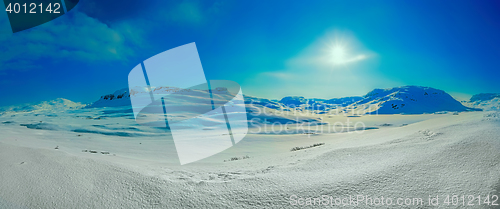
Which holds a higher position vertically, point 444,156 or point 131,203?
point 444,156

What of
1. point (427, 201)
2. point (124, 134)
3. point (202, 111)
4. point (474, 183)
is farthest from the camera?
point (202, 111)

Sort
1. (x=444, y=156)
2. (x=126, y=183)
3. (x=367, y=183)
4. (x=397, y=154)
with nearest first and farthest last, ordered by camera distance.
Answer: (x=367, y=183), (x=126, y=183), (x=444, y=156), (x=397, y=154)

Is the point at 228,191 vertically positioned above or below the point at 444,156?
below

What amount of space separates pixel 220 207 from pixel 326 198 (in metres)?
1.19

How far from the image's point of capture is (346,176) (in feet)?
8.56

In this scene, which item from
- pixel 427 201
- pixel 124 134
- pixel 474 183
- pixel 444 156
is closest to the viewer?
pixel 427 201

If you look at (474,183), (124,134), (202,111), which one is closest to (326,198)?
(474,183)

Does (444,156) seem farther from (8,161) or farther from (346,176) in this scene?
(8,161)

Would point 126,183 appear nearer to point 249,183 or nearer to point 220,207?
point 220,207

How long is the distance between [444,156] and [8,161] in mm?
6850

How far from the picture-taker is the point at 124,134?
45.2 feet

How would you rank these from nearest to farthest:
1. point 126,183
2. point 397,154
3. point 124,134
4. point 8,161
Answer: point 126,183 < point 8,161 < point 397,154 < point 124,134

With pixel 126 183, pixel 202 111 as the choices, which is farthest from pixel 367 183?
pixel 202 111

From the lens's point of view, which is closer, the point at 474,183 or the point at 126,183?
the point at 474,183
